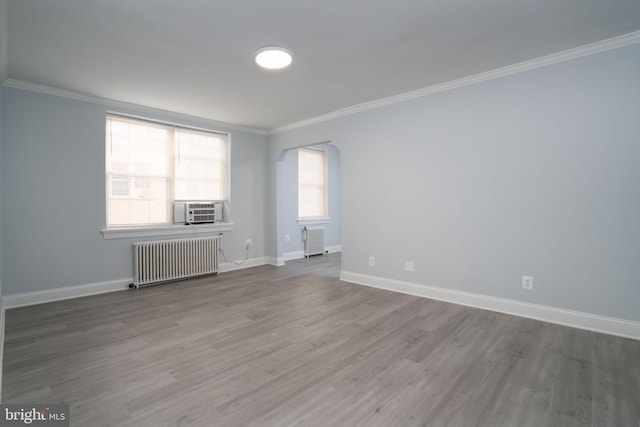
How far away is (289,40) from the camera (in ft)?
8.98

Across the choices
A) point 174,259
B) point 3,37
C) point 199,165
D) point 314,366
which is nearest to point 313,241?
point 199,165

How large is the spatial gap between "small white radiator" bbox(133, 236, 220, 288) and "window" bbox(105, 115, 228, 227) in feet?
1.51

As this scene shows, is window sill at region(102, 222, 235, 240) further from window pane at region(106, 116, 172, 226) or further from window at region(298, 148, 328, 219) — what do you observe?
window at region(298, 148, 328, 219)

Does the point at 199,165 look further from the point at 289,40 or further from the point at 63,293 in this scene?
the point at 289,40

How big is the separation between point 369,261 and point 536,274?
209cm

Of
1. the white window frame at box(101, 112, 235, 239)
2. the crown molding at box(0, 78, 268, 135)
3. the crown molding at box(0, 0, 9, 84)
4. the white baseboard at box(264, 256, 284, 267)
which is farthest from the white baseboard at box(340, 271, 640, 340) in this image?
the crown molding at box(0, 0, 9, 84)

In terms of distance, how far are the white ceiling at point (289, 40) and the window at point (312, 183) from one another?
10.7 feet

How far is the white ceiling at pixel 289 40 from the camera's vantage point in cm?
231

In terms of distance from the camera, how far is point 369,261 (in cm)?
465

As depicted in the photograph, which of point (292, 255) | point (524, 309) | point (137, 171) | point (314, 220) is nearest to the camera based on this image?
point (524, 309)

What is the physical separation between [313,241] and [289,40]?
16.1 ft

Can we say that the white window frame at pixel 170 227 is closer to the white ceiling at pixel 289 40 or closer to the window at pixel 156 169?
the window at pixel 156 169

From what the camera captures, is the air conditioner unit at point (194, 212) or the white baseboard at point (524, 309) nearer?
the white baseboard at point (524, 309)

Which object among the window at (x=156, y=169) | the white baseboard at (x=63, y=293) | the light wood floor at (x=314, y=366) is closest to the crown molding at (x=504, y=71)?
the window at (x=156, y=169)
